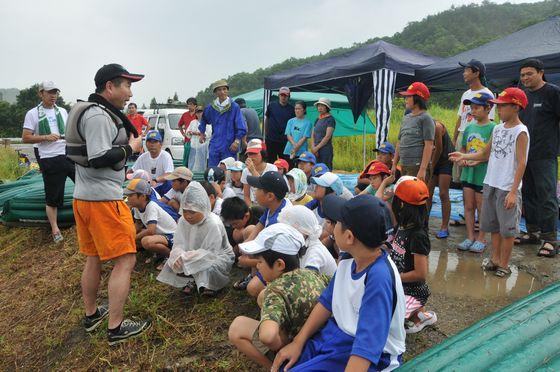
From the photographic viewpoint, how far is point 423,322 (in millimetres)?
2551

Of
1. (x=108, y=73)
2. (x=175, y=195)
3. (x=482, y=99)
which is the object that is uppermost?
(x=108, y=73)

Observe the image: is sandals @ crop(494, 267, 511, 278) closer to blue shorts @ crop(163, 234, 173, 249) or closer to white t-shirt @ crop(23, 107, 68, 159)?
blue shorts @ crop(163, 234, 173, 249)

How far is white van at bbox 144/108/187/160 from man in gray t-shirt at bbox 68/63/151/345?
9424 mm

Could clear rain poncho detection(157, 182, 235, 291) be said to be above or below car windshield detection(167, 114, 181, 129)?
below

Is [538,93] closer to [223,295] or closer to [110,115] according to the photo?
[223,295]

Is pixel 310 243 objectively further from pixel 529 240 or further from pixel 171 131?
pixel 171 131

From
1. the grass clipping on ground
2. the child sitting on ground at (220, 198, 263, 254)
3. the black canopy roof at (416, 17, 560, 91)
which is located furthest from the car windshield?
the child sitting on ground at (220, 198, 263, 254)

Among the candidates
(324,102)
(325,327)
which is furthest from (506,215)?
(324,102)

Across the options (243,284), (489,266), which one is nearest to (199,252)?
(243,284)

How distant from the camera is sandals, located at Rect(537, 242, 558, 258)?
3748 mm

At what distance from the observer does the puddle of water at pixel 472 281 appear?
10.2 feet

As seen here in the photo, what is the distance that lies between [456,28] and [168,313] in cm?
4510

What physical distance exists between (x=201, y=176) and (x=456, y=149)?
11.8ft

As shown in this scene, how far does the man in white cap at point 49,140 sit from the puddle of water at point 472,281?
4.17m
